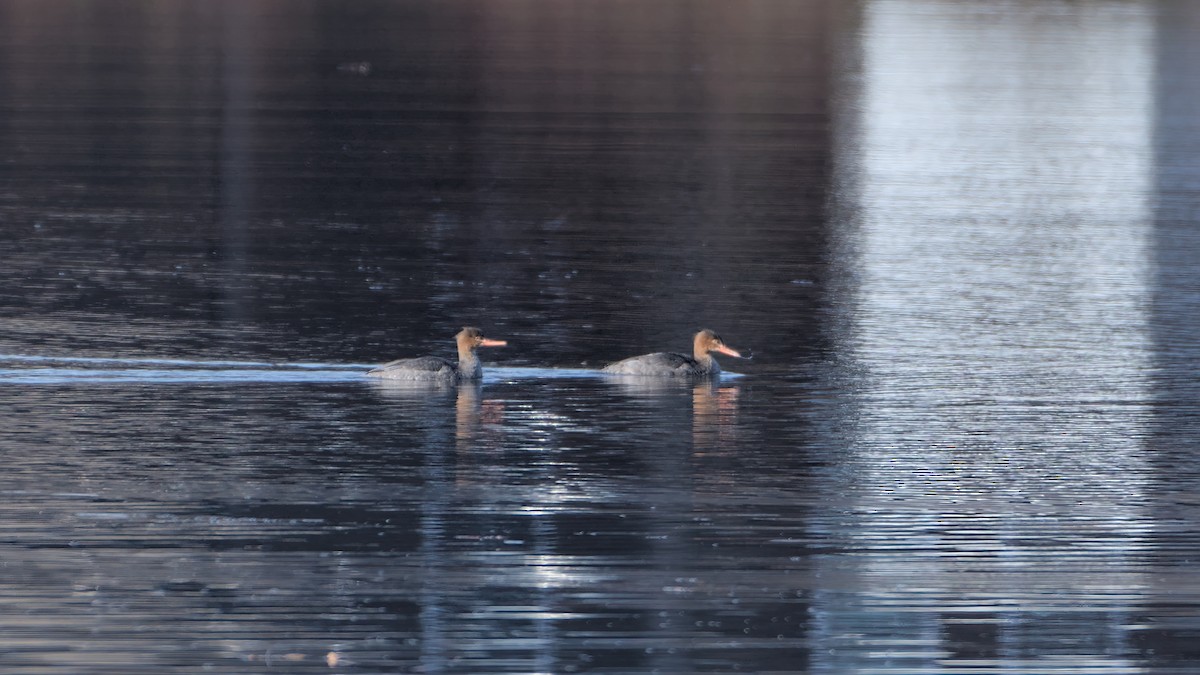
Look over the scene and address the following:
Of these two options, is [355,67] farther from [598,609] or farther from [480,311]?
[598,609]

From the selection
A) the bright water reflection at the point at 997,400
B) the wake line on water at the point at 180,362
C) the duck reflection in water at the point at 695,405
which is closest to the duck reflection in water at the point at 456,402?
the wake line on water at the point at 180,362

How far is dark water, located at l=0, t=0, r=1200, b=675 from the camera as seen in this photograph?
1176 cm

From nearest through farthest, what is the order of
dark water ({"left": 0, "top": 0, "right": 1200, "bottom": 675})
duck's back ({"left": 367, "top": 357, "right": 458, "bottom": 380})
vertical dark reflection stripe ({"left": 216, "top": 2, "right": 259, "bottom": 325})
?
dark water ({"left": 0, "top": 0, "right": 1200, "bottom": 675}) → duck's back ({"left": 367, "top": 357, "right": 458, "bottom": 380}) → vertical dark reflection stripe ({"left": 216, "top": 2, "right": 259, "bottom": 325})

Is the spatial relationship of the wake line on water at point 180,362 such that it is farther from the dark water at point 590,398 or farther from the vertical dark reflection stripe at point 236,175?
the vertical dark reflection stripe at point 236,175

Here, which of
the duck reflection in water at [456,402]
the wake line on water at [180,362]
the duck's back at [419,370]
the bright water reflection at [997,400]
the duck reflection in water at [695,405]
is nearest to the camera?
the bright water reflection at [997,400]

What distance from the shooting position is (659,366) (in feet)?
61.9

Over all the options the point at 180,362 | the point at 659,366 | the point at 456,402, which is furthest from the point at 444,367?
the point at 180,362

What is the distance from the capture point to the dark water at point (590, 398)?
463 inches

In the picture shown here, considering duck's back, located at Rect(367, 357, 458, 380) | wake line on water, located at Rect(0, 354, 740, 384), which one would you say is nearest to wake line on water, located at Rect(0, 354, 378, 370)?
wake line on water, located at Rect(0, 354, 740, 384)

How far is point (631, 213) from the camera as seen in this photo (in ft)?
102

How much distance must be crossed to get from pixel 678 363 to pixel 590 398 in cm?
119

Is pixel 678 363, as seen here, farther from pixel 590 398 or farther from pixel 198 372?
pixel 198 372

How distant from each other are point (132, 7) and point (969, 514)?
85.6m

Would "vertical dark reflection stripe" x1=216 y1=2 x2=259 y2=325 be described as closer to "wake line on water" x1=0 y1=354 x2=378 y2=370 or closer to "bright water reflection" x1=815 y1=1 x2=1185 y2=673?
"wake line on water" x1=0 y1=354 x2=378 y2=370
